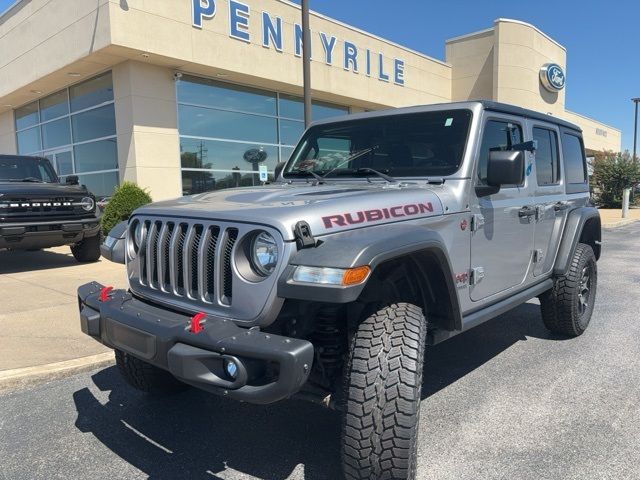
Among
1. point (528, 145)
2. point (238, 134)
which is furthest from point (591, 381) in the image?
point (238, 134)

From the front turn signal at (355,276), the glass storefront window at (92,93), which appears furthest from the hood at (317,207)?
the glass storefront window at (92,93)

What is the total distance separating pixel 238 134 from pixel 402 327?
43.9 feet

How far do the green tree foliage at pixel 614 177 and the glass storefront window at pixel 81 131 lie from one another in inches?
969

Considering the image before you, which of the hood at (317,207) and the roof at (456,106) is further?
the roof at (456,106)

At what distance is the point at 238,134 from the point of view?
15.0 metres

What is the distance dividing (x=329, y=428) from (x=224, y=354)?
1.26 meters

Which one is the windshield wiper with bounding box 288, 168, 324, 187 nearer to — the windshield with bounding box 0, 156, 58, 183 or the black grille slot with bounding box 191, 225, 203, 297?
the black grille slot with bounding box 191, 225, 203, 297

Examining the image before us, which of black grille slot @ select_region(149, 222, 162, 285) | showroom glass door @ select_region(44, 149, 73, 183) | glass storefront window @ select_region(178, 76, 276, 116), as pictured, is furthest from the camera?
showroom glass door @ select_region(44, 149, 73, 183)

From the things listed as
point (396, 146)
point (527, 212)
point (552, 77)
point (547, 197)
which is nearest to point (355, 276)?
point (396, 146)

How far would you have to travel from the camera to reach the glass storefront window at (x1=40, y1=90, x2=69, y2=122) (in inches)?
607

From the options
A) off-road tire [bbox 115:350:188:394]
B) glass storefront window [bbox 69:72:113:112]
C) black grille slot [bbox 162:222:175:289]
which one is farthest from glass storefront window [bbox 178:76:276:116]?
black grille slot [bbox 162:222:175:289]

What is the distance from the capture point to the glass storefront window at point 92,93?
13.3m

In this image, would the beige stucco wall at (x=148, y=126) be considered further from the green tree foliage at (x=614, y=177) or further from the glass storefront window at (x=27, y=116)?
the green tree foliage at (x=614, y=177)

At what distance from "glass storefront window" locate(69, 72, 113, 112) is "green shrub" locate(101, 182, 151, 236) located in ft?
11.6
